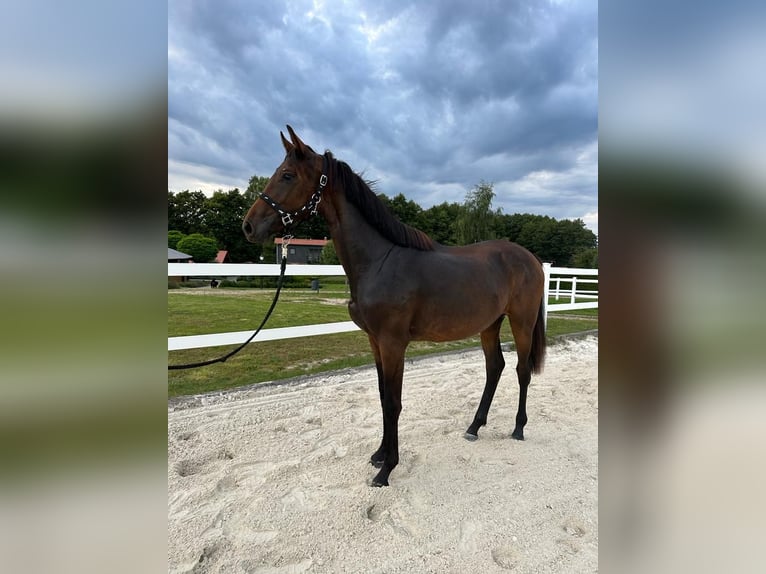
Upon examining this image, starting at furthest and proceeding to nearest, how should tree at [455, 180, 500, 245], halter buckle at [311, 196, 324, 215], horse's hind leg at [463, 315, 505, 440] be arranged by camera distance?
1. tree at [455, 180, 500, 245]
2. horse's hind leg at [463, 315, 505, 440]
3. halter buckle at [311, 196, 324, 215]

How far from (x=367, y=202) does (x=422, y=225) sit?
28.3 m

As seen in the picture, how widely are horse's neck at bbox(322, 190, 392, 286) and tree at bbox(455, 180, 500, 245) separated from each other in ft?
72.9

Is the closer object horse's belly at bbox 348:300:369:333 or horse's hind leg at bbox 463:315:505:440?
horse's belly at bbox 348:300:369:333

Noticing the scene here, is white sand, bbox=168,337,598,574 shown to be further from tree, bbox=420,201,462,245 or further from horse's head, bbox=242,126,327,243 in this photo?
tree, bbox=420,201,462,245

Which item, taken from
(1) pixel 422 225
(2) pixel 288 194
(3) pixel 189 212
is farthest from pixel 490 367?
(3) pixel 189 212

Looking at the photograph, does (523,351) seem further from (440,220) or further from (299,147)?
(440,220)

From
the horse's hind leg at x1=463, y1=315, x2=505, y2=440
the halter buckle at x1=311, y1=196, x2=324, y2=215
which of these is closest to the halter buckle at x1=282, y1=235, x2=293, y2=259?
the halter buckle at x1=311, y1=196, x2=324, y2=215

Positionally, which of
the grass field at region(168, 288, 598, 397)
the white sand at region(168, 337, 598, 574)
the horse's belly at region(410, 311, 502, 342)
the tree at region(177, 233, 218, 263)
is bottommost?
the white sand at region(168, 337, 598, 574)

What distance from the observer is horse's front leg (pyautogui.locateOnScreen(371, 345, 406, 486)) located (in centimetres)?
231

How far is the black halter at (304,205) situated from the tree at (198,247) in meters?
25.1

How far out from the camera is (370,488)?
2.24 meters
